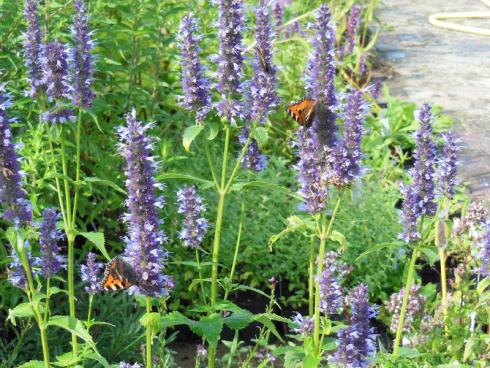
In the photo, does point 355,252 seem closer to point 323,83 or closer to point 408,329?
point 408,329

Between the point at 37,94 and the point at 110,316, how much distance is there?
148 cm

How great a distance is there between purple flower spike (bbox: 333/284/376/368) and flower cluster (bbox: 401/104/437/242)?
298 millimetres

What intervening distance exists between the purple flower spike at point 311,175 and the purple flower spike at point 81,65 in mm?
798

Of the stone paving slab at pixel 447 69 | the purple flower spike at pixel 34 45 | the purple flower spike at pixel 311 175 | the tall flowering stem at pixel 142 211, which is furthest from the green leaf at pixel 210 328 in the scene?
the stone paving slab at pixel 447 69

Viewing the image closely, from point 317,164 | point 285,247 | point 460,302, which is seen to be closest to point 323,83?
point 317,164

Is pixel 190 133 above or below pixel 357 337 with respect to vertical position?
above

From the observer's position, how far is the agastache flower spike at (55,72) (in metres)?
3.17

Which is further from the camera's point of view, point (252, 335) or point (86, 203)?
point (252, 335)

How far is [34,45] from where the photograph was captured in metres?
3.25

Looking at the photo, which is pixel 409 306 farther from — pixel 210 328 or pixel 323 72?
pixel 323 72

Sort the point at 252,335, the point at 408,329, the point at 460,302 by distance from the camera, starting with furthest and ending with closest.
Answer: the point at 252,335 → the point at 460,302 → the point at 408,329

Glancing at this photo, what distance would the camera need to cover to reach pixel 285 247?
199 inches

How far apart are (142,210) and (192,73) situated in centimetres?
68

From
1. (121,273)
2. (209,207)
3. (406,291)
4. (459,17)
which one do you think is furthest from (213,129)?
(459,17)
